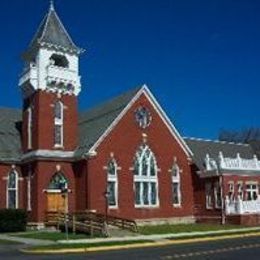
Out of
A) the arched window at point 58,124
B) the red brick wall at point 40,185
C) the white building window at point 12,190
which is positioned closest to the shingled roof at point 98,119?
the arched window at point 58,124

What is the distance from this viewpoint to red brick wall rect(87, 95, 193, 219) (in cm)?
4178

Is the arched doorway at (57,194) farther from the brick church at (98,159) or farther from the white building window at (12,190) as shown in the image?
the white building window at (12,190)

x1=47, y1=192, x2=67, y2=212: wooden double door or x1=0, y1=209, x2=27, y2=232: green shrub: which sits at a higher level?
x1=47, y1=192, x2=67, y2=212: wooden double door

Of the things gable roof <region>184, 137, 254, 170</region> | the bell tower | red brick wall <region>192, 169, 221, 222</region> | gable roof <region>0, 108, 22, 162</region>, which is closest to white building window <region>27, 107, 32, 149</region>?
the bell tower

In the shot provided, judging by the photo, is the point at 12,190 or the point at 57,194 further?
the point at 12,190

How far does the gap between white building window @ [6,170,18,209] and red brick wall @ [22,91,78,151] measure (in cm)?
240

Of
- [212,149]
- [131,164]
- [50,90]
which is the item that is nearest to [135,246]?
[131,164]

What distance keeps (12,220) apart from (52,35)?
14815mm

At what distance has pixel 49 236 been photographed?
108 ft

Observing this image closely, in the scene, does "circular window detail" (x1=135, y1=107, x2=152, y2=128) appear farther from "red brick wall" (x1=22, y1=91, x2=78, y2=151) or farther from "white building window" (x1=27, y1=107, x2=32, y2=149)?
"white building window" (x1=27, y1=107, x2=32, y2=149)

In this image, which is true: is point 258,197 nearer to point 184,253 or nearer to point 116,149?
point 116,149

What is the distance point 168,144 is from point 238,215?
7.94m

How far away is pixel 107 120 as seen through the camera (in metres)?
44.3

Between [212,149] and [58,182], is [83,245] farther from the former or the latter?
[212,149]
